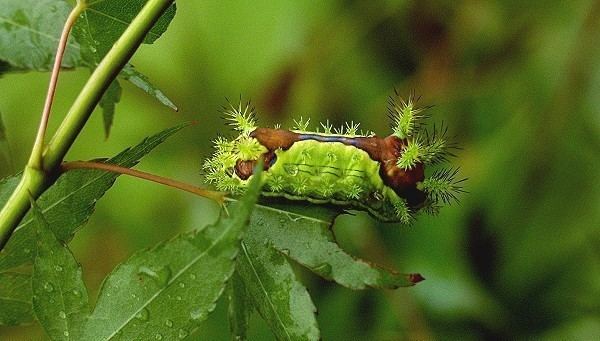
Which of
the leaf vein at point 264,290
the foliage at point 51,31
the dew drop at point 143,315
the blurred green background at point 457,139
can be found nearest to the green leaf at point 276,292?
the leaf vein at point 264,290

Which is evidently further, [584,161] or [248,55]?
[248,55]

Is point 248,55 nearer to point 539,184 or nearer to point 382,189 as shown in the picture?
point 539,184

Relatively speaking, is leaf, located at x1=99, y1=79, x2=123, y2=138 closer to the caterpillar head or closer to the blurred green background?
the caterpillar head

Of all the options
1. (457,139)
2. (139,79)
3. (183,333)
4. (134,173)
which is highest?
(457,139)

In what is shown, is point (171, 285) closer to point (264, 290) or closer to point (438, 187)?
point (264, 290)

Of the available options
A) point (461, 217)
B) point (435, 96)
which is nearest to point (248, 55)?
point (435, 96)

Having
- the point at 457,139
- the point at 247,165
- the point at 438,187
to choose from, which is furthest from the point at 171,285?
the point at 457,139
